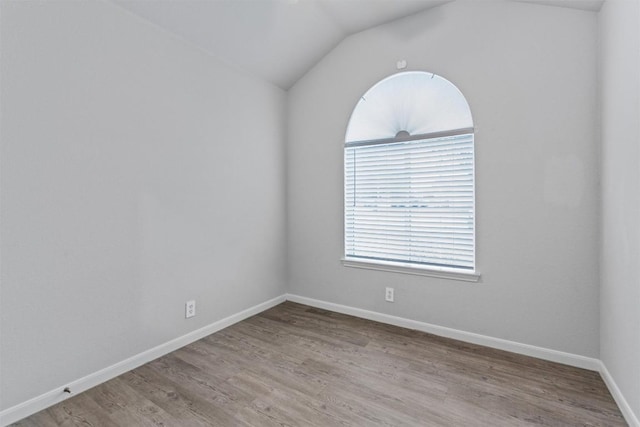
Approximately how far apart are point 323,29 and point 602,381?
11.6 feet

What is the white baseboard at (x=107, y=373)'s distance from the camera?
161 centimetres

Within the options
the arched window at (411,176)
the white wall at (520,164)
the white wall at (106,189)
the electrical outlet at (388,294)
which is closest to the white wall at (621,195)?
the white wall at (520,164)

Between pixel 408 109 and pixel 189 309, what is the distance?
265cm

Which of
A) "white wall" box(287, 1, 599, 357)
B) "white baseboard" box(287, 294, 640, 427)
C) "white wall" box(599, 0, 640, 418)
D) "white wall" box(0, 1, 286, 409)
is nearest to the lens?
"white wall" box(599, 0, 640, 418)

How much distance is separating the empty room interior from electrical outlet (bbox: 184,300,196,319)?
57 mm

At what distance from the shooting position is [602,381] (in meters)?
1.95

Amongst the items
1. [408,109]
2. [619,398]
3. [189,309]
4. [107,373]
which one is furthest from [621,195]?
[107,373]

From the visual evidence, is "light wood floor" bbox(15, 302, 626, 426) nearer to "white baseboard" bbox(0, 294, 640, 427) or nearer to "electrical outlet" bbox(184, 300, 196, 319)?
"white baseboard" bbox(0, 294, 640, 427)

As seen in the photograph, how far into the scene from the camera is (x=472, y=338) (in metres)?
2.48

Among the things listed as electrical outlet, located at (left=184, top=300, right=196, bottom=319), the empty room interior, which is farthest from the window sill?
electrical outlet, located at (left=184, top=300, right=196, bottom=319)

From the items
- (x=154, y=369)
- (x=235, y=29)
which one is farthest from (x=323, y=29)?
(x=154, y=369)

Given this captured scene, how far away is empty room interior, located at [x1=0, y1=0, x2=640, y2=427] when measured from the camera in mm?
1660

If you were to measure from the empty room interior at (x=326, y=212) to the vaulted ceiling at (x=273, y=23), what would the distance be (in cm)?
2

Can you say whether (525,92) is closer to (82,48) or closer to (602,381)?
(602,381)
